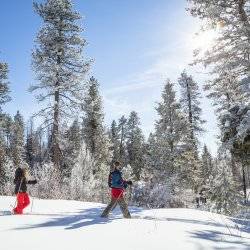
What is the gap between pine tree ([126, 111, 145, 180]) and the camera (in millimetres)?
64188

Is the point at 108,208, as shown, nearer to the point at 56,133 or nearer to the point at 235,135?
the point at 235,135

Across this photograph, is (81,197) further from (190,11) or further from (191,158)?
(191,158)

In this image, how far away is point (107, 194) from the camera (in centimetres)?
2970

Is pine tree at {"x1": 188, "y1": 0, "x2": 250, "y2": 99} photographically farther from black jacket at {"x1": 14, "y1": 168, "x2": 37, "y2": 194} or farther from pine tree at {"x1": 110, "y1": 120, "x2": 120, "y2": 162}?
pine tree at {"x1": 110, "y1": 120, "x2": 120, "y2": 162}

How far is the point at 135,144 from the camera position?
6756 cm

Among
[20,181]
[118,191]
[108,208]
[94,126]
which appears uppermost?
[94,126]

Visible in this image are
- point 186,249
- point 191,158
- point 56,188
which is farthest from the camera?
point 191,158

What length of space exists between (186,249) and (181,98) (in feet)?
125

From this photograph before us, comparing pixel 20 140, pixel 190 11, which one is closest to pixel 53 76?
pixel 190 11

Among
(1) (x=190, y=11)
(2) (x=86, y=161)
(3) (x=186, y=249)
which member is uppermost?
(1) (x=190, y=11)

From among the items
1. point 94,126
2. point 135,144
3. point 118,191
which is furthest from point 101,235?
point 135,144

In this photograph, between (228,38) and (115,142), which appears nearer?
(228,38)

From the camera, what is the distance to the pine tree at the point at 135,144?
64.2 meters

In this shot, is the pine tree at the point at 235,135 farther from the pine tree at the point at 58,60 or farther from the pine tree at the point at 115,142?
the pine tree at the point at 115,142
